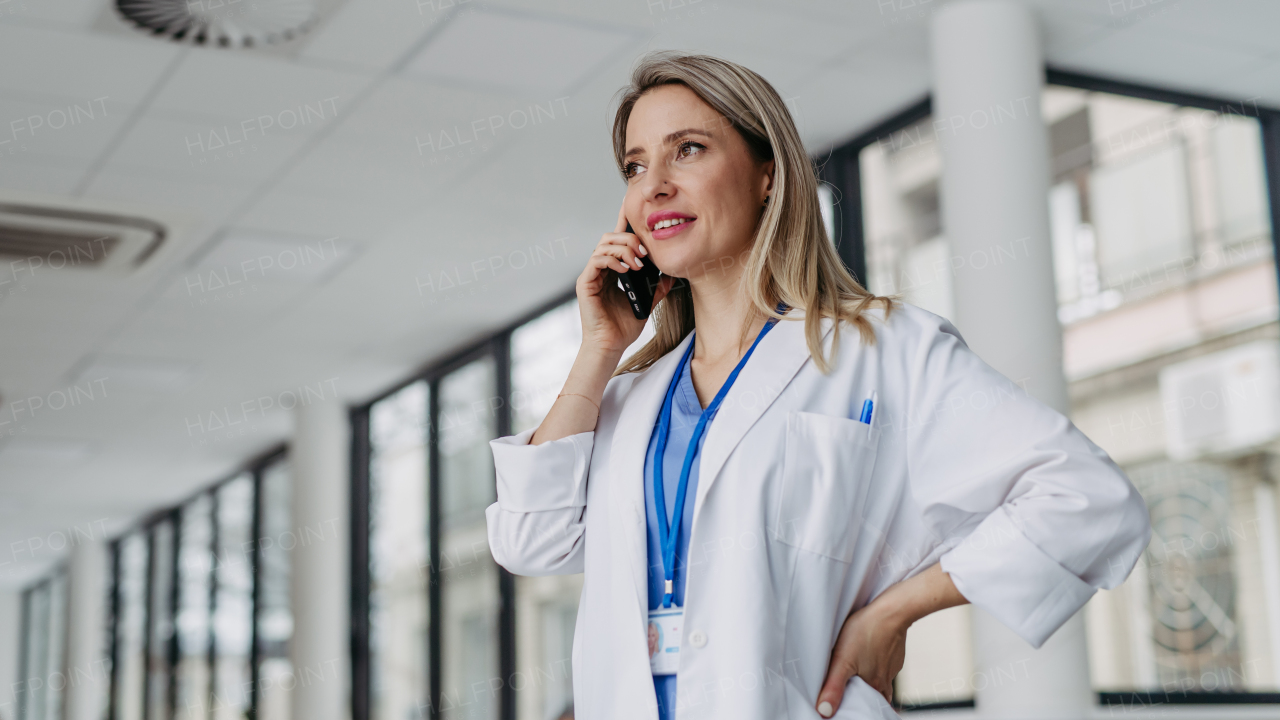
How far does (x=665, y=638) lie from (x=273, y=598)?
10.2 m

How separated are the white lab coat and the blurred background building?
0.76ft

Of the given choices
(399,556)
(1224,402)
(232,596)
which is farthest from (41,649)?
(1224,402)

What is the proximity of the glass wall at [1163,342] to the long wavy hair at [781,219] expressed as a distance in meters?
3.15

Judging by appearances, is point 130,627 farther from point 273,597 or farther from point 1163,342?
point 1163,342

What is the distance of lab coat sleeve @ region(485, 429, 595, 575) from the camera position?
1.49 metres

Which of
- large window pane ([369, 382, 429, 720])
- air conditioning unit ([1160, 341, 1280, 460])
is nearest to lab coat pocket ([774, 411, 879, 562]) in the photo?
air conditioning unit ([1160, 341, 1280, 460])

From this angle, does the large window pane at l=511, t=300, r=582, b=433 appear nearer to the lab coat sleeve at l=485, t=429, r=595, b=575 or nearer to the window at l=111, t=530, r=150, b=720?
the lab coat sleeve at l=485, t=429, r=595, b=575

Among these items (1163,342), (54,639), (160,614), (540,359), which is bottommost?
(54,639)

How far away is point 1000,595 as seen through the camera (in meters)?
1.21

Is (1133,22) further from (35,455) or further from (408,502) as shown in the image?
Result: (35,455)

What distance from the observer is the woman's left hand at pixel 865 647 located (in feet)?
4.17

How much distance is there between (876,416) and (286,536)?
377 inches

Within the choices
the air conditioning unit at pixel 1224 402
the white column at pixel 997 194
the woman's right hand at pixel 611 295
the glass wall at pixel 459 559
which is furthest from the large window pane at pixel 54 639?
the woman's right hand at pixel 611 295

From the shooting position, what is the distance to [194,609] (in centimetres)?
1216
